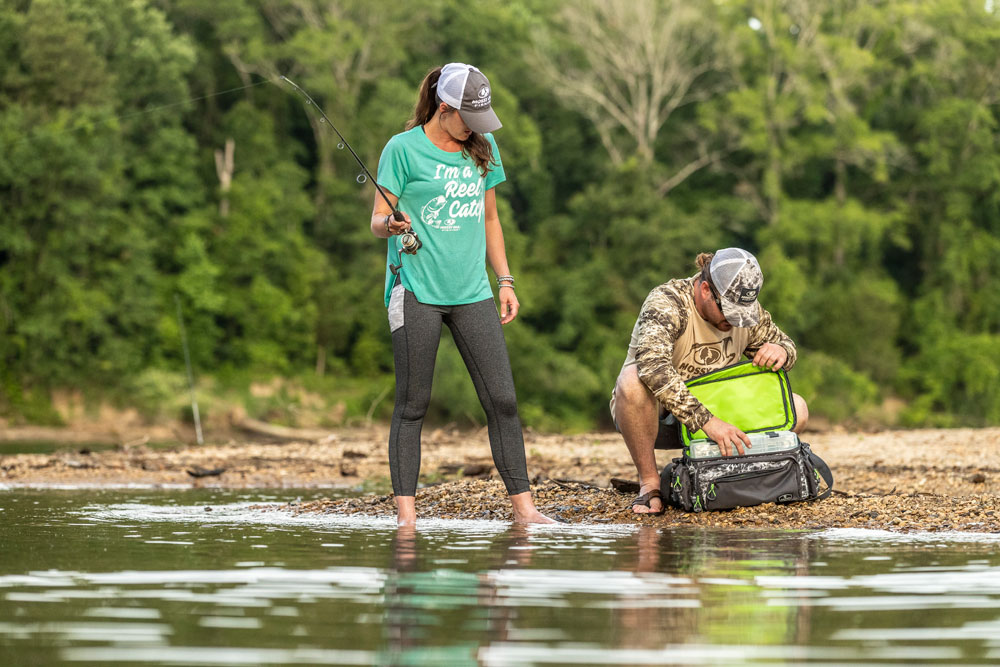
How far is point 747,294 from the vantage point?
6109 millimetres

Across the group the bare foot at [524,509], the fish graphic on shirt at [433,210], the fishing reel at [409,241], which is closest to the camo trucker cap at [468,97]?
the fish graphic on shirt at [433,210]

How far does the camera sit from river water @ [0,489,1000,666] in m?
3.05

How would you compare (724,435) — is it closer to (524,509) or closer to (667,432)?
(667,432)

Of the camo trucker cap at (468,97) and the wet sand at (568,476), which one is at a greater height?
the camo trucker cap at (468,97)

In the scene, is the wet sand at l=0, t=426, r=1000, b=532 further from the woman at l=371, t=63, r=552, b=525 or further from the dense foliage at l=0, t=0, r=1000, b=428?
the dense foliage at l=0, t=0, r=1000, b=428

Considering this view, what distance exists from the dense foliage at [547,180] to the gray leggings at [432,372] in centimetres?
2730

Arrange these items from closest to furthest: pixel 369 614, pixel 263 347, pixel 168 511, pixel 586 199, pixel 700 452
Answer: pixel 369 614, pixel 700 452, pixel 168 511, pixel 263 347, pixel 586 199

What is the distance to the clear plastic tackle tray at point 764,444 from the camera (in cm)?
607

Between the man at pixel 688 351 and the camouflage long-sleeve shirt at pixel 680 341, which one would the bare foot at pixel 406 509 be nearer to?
the man at pixel 688 351

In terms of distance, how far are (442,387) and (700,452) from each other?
2710 centimetres

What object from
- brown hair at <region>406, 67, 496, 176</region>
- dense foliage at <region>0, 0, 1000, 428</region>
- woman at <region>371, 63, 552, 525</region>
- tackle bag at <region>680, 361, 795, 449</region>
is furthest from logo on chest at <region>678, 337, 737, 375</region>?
dense foliage at <region>0, 0, 1000, 428</region>

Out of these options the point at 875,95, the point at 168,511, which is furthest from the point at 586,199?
the point at 168,511

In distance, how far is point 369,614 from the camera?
3.55 meters

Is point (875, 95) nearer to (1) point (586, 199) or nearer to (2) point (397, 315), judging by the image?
(1) point (586, 199)
